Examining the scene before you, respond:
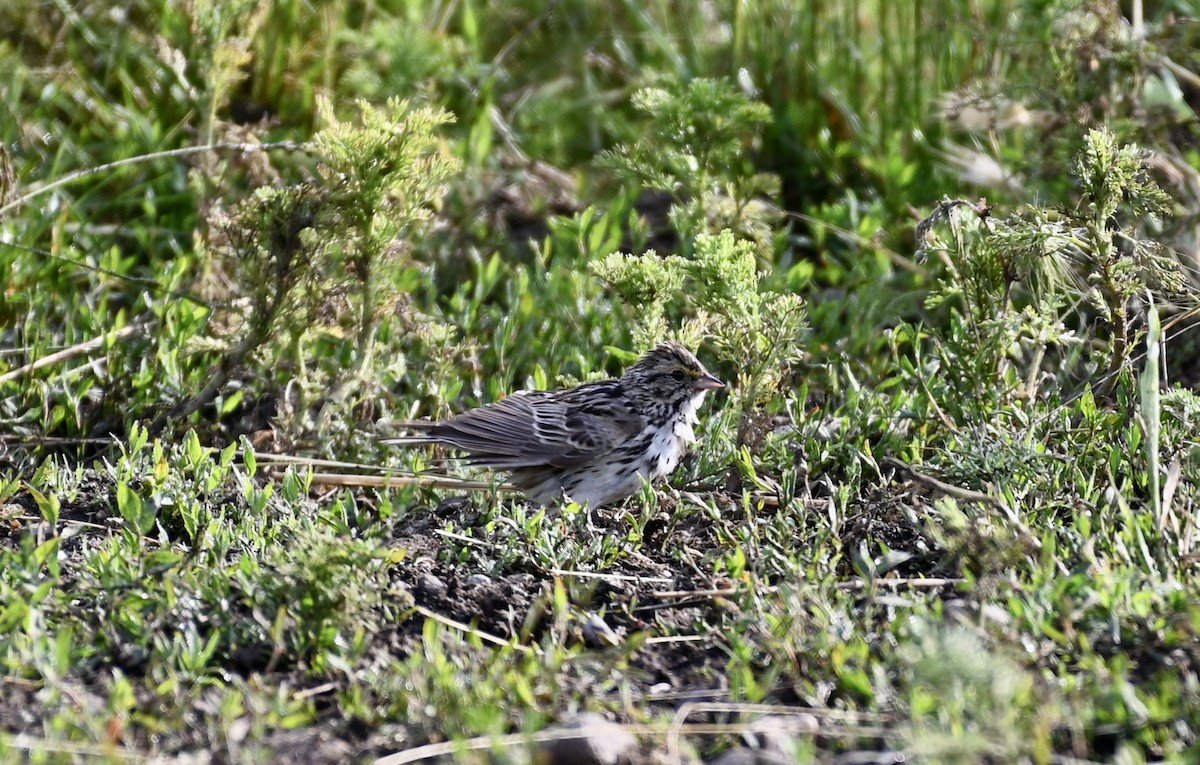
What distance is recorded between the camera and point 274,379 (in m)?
5.91

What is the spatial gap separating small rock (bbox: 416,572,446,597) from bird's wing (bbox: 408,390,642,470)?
2.16ft

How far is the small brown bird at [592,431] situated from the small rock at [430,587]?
67cm

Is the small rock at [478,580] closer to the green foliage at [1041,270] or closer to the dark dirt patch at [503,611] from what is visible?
the dark dirt patch at [503,611]

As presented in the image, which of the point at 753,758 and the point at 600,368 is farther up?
the point at 600,368

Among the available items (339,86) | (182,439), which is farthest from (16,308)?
(339,86)

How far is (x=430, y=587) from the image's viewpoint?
459cm

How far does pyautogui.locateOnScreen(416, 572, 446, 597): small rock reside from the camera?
4.57m

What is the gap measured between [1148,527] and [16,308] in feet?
15.1

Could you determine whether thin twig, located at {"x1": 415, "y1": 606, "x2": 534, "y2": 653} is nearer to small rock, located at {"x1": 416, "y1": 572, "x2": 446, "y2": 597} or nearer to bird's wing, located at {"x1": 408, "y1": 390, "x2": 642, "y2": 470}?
small rock, located at {"x1": 416, "y1": 572, "x2": 446, "y2": 597}

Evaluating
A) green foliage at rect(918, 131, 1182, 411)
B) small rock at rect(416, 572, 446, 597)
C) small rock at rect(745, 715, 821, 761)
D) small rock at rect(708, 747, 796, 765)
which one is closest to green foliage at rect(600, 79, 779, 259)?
green foliage at rect(918, 131, 1182, 411)

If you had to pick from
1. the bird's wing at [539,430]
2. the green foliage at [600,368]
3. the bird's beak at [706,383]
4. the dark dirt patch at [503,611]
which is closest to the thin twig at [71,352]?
the green foliage at [600,368]

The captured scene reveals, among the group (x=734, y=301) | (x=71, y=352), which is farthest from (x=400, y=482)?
(x=71, y=352)

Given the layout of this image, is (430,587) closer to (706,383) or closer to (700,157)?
(706,383)

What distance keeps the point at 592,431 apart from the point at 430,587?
→ 115 centimetres
